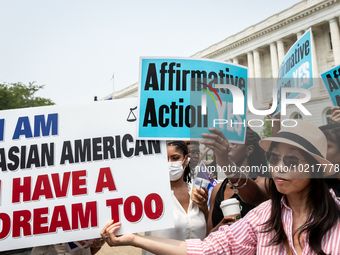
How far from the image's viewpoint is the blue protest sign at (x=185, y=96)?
6.40 ft

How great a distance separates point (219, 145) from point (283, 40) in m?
34.6

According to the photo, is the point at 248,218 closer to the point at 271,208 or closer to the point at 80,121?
the point at 271,208

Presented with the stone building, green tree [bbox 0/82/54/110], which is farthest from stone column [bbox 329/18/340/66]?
green tree [bbox 0/82/54/110]

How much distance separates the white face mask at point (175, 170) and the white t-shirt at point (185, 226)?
24 centimetres

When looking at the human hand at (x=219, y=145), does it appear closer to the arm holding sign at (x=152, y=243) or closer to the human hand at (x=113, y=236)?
the arm holding sign at (x=152, y=243)

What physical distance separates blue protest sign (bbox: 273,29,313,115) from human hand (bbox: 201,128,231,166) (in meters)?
0.89

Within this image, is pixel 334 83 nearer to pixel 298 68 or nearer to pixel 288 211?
pixel 298 68

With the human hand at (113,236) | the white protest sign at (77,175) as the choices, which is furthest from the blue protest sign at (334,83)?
the human hand at (113,236)

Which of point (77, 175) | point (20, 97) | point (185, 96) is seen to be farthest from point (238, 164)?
point (20, 97)

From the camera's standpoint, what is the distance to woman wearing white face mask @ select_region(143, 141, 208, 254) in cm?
236

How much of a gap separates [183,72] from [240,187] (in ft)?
2.99

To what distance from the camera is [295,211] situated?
1.46 m

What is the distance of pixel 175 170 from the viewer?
2617mm

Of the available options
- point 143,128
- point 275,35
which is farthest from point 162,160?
point 275,35
